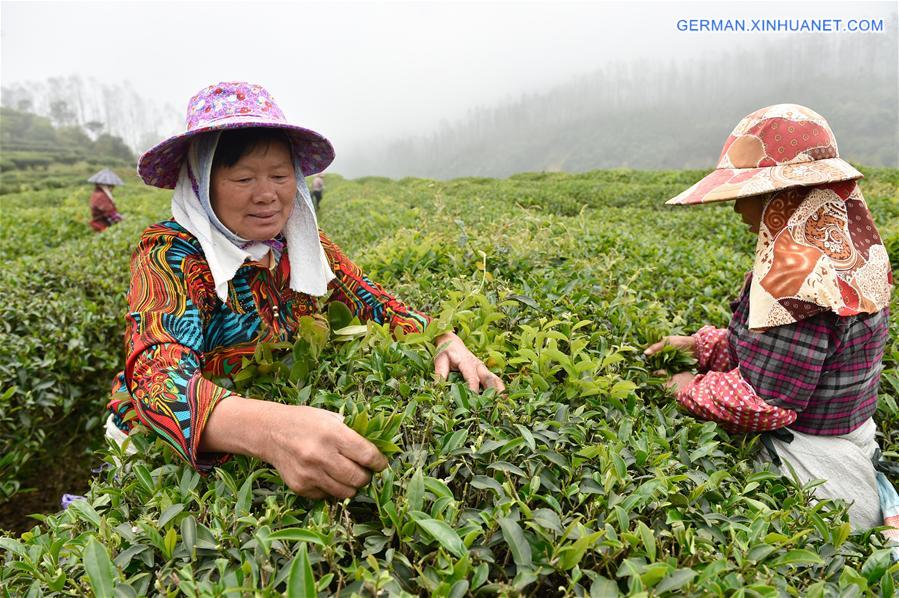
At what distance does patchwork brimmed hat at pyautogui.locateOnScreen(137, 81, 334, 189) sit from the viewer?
1.48 meters

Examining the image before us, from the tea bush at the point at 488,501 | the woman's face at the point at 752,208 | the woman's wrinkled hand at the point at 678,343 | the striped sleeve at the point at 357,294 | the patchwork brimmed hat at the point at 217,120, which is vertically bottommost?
the woman's wrinkled hand at the point at 678,343

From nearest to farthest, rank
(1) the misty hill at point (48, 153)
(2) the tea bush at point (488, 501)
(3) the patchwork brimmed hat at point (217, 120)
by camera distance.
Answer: (2) the tea bush at point (488, 501)
(3) the patchwork brimmed hat at point (217, 120)
(1) the misty hill at point (48, 153)

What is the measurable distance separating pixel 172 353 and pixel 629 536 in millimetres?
1069

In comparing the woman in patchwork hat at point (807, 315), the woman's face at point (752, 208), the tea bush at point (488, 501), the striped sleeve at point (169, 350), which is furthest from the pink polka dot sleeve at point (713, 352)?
the striped sleeve at point (169, 350)

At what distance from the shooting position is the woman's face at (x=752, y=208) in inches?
66.7

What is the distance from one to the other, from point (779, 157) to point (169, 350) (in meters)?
1.78

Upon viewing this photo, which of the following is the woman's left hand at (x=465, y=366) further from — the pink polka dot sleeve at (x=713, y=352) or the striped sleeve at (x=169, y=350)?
the pink polka dot sleeve at (x=713, y=352)

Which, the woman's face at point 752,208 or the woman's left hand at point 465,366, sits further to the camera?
the woman's face at point 752,208

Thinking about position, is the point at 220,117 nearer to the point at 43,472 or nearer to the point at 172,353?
the point at 172,353

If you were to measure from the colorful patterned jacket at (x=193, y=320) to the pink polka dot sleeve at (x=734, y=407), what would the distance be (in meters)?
0.93

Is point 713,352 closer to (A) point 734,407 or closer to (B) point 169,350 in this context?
(A) point 734,407

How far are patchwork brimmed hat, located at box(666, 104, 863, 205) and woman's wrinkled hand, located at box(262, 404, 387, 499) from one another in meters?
1.31

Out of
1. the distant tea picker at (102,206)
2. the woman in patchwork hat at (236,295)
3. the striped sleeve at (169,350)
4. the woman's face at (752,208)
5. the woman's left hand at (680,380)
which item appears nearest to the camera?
the woman in patchwork hat at (236,295)

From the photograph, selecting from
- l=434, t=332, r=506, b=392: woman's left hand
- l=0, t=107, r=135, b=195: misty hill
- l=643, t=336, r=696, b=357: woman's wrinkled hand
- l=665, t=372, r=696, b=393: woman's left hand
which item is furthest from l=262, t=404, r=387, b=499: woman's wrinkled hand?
l=0, t=107, r=135, b=195: misty hill
